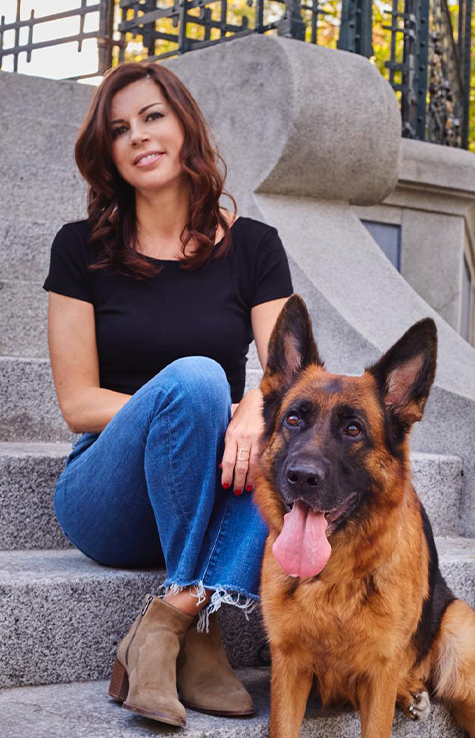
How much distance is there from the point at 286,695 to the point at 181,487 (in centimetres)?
61

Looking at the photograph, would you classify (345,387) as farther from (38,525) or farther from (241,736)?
(38,525)

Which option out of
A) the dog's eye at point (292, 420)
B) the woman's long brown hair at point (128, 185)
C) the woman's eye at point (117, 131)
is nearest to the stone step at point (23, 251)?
the woman's long brown hair at point (128, 185)

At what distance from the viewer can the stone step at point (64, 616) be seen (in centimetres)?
252

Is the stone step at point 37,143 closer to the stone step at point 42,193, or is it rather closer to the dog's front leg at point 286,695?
the stone step at point 42,193

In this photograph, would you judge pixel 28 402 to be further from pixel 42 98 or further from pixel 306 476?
pixel 42 98

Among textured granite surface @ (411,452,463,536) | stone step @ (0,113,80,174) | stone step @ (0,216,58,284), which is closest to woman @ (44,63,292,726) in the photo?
textured granite surface @ (411,452,463,536)

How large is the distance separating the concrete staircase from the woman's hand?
0.47m

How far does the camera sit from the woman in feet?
8.06

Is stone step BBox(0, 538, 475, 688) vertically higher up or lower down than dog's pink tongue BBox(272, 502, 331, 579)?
lower down

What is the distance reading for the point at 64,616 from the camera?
8.52 feet

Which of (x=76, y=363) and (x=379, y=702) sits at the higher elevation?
(x=76, y=363)

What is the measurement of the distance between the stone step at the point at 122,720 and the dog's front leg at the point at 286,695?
77 mm

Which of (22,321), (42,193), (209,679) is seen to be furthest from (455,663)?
(42,193)

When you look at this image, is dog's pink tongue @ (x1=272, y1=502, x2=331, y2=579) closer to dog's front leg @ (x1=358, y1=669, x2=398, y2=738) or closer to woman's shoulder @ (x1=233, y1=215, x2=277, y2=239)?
dog's front leg @ (x1=358, y1=669, x2=398, y2=738)
